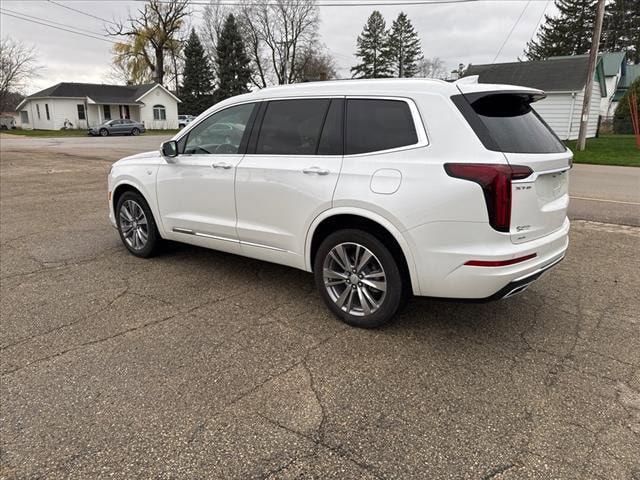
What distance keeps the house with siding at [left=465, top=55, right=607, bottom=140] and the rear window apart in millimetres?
23210

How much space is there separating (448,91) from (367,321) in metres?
1.79

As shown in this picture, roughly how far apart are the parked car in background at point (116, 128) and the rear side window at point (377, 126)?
137ft

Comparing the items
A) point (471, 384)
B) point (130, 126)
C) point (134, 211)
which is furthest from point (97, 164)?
point (130, 126)

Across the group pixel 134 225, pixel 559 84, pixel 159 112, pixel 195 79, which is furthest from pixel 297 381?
pixel 195 79

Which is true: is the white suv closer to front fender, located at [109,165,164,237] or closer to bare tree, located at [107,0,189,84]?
front fender, located at [109,165,164,237]

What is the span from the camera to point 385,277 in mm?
3479

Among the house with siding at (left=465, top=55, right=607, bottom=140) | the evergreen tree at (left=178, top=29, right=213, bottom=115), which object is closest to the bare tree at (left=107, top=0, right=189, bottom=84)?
the evergreen tree at (left=178, top=29, right=213, bottom=115)

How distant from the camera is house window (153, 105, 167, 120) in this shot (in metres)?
52.5

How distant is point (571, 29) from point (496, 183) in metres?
64.7

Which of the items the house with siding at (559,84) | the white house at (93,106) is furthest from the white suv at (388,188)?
the white house at (93,106)

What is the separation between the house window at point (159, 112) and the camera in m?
52.5

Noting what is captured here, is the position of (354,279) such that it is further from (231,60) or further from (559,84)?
(231,60)

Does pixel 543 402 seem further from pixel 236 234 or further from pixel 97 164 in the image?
pixel 97 164

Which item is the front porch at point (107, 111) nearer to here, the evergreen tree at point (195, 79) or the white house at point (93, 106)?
the white house at point (93, 106)
